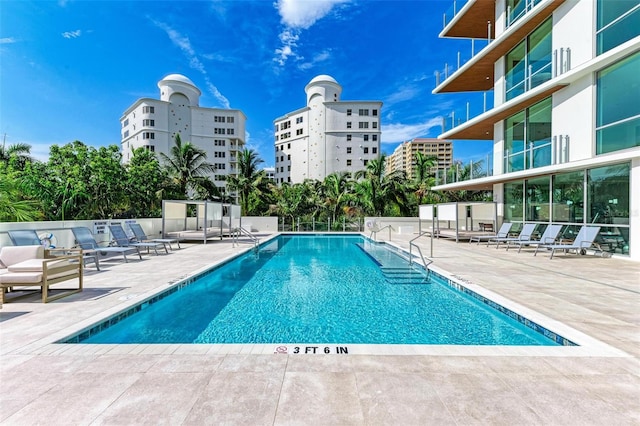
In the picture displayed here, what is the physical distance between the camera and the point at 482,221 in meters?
17.0

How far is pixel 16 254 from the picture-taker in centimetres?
558

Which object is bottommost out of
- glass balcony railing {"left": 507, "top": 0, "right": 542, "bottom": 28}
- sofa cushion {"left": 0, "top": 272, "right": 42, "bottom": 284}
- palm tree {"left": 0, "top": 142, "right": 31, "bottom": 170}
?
sofa cushion {"left": 0, "top": 272, "right": 42, "bottom": 284}

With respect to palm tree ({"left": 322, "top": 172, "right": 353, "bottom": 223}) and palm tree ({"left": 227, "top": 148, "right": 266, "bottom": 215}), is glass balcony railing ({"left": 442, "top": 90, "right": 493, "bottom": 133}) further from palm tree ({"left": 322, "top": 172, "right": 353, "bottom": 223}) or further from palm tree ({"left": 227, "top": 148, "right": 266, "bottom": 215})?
palm tree ({"left": 227, "top": 148, "right": 266, "bottom": 215})

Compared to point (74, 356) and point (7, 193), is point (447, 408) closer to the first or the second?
point (74, 356)

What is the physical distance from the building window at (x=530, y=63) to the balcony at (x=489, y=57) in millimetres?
342

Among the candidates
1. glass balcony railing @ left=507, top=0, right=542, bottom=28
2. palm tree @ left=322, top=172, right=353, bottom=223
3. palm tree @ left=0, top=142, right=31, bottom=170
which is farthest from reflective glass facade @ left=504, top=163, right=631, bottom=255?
palm tree @ left=0, top=142, right=31, bottom=170

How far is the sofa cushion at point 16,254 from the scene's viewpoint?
18.1 feet

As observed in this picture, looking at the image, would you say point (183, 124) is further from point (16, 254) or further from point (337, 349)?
point (337, 349)

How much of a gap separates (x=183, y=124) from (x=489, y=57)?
4884 cm

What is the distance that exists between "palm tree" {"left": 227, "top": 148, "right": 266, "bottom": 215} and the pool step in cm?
1989

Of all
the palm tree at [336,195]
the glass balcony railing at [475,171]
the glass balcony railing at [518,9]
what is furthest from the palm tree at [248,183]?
the glass balcony railing at [518,9]

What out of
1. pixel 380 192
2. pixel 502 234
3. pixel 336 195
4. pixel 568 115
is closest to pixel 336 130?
pixel 336 195

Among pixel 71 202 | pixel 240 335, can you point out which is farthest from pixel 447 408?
pixel 71 202

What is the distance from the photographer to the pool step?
7.91m
